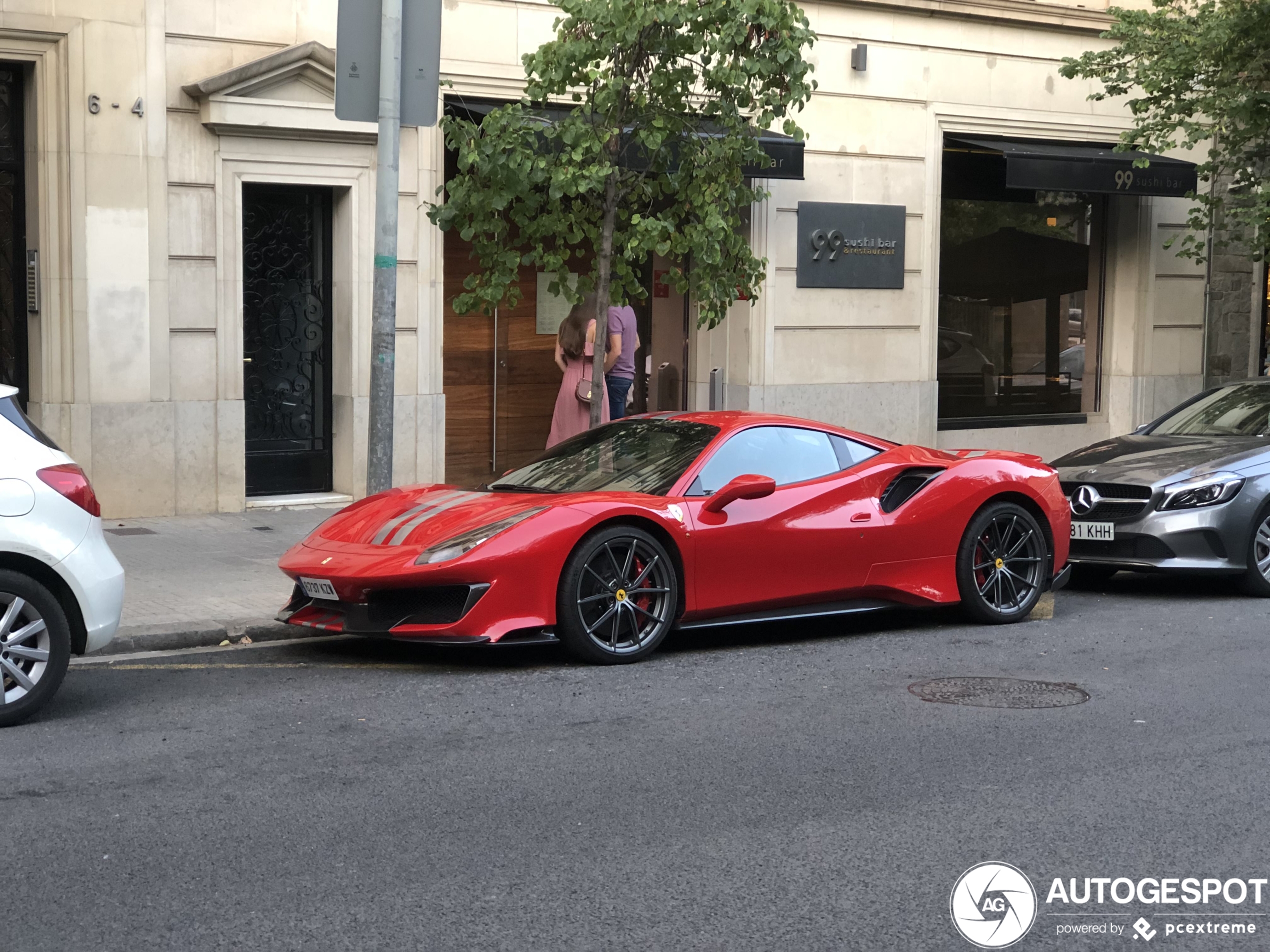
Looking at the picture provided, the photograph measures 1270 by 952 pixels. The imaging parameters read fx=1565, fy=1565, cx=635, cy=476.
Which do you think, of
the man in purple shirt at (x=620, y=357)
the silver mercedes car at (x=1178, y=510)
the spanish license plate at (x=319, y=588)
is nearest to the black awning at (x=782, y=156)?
the man in purple shirt at (x=620, y=357)

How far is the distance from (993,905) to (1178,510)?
20.4ft

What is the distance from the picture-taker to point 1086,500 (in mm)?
10414

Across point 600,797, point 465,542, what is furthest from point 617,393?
point 600,797

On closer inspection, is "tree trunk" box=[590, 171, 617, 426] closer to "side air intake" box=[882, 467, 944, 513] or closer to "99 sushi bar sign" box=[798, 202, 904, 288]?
"side air intake" box=[882, 467, 944, 513]

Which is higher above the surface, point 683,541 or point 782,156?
point 782,156

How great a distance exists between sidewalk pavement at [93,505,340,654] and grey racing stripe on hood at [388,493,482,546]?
131cm

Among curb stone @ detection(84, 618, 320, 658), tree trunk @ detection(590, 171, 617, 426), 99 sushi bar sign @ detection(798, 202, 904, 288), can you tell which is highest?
99 sushi bar sign @ detection(798, 202, 904, 288)

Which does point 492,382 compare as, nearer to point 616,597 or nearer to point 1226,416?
point 1226,416

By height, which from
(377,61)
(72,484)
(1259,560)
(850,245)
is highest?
(377,61)

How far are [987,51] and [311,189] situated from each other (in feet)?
26.7

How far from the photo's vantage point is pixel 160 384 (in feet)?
43.6

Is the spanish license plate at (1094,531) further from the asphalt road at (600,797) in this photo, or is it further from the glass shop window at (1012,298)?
the glass shop window at (1012,298)

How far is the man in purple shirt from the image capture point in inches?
521

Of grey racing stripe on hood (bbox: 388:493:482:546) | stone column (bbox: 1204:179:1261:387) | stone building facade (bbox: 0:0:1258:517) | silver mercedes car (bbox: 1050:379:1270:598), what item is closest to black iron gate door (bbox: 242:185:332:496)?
stone building facade (bbox: 0:0:1258:517)
